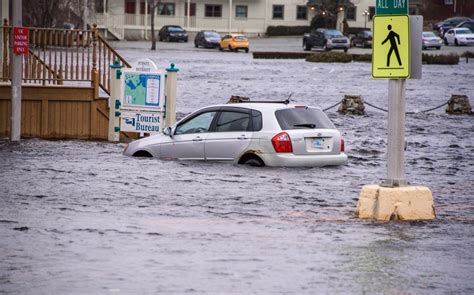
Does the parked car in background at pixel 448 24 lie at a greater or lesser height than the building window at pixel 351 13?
lesser

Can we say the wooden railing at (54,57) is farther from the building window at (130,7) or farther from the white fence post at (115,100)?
the building window at (130,7)

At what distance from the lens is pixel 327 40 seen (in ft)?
304

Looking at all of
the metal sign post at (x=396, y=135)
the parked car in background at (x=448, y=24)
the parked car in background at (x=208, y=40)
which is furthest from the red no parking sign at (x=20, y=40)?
the parked car in background at (x=448, y=24)

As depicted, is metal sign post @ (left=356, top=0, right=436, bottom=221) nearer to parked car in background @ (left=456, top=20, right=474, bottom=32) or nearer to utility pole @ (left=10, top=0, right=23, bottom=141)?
utility pole @ (left=10, top=0, right=23, bottom=141)

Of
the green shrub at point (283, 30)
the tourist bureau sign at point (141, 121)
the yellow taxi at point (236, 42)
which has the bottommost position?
the tourist bureau sign at point (141, 121)

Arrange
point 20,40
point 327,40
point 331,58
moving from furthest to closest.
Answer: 1. point 327,40
2. point 331,58
3. point 20,40

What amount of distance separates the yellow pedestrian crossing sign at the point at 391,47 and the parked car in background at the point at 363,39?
82283 millimetres

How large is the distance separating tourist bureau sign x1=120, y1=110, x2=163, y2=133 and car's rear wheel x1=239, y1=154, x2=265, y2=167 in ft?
19.0

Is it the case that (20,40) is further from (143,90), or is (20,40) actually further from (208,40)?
(208,40)

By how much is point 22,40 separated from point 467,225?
14.0m

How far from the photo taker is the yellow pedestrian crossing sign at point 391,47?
610 inches

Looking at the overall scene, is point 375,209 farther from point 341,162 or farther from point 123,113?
point 123,113

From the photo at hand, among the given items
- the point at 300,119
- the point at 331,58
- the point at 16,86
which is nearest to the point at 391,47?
the point at 300,119

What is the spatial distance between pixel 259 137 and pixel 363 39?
3116 inches
